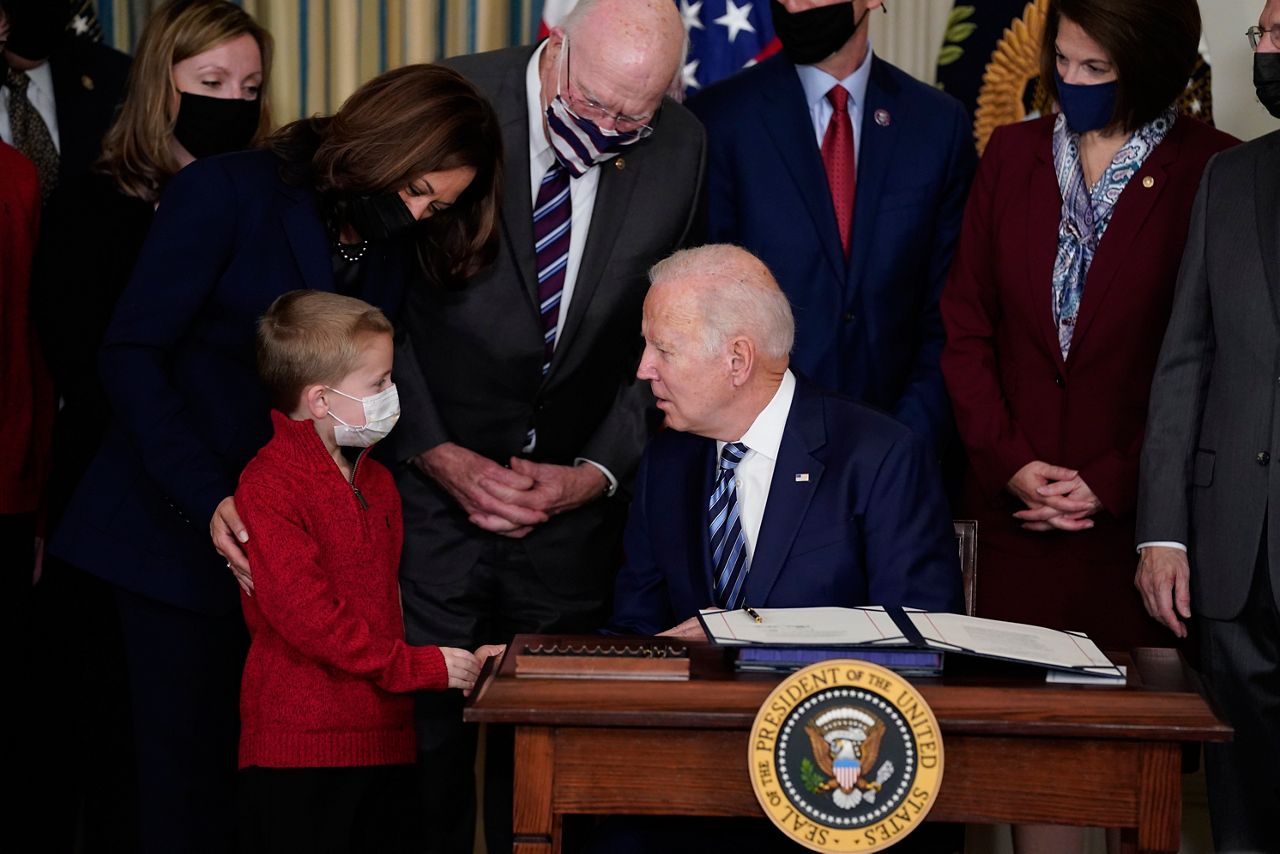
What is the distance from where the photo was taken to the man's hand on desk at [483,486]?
360cm

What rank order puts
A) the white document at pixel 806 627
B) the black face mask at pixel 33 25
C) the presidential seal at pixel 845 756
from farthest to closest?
the black face mask at pixel 33 25 → the white document at pixel 806 627 → the presidential seal at pixel 845 756

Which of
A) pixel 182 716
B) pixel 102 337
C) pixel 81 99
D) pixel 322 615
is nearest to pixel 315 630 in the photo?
pixel 322 615

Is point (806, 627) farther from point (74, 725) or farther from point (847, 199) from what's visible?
point (74, 725)

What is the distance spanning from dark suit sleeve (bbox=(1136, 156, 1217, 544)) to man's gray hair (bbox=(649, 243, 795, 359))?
0.86m

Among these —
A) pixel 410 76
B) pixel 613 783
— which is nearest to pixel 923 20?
pixel 410 76

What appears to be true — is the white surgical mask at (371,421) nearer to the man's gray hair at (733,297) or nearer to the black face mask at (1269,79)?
the man's gray hair at (733,297)

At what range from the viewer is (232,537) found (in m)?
3.04

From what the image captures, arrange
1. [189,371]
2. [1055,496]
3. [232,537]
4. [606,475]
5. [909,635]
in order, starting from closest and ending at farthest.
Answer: [909,635] < [232,537] < [189,371] < [1055,496] < [606,475]

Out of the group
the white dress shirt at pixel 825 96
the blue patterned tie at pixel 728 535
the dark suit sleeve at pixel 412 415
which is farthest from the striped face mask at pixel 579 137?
the blue patterned tie at pixel 728 535

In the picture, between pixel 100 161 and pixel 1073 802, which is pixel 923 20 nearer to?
pixel 100 161

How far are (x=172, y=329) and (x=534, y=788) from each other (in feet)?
4.48

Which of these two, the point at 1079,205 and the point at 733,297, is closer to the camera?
the point at 733,297

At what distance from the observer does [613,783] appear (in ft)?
7.64

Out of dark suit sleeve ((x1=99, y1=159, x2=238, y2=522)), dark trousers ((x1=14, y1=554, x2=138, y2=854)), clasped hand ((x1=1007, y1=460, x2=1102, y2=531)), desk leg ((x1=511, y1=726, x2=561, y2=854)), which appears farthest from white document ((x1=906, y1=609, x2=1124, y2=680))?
dark trousers ((x1=14, y1=554, x2=138, y2=854))
